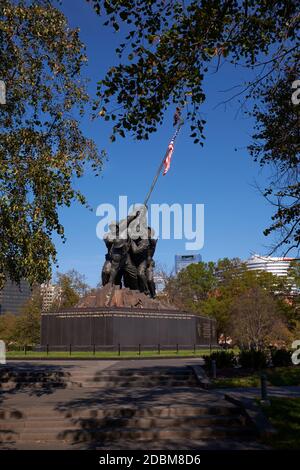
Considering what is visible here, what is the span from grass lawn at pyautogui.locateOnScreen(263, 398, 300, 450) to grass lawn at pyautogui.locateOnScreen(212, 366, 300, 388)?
3411 mm

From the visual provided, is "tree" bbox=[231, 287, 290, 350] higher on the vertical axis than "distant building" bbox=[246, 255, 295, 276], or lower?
lower

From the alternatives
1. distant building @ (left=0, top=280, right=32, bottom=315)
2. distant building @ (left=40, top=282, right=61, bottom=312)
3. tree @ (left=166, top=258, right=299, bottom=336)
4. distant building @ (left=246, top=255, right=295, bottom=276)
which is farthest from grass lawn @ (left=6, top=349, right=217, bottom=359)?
distant building @ (left=40, top=282, right=61, bottom=312)

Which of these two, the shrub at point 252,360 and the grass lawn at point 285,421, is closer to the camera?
the grass lawn at point 285,421

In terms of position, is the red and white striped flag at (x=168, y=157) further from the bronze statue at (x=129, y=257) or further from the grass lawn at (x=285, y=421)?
the grass lawn at (x=285, y=421)

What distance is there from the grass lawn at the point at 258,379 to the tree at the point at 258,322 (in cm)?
3623

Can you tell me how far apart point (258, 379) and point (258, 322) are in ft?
131

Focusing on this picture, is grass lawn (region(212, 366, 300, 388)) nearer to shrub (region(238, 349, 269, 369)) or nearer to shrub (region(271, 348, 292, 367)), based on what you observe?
shrub (region(238, 349, 269, 369))

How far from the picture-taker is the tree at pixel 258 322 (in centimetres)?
5575

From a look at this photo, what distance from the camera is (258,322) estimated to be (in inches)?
2192

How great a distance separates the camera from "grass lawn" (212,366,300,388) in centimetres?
1647

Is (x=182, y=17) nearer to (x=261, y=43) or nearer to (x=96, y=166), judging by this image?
(x=261, y=43)

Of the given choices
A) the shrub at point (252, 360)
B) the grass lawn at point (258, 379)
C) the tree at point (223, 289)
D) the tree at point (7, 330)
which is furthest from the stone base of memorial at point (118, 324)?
the tree at point (7, 330)
